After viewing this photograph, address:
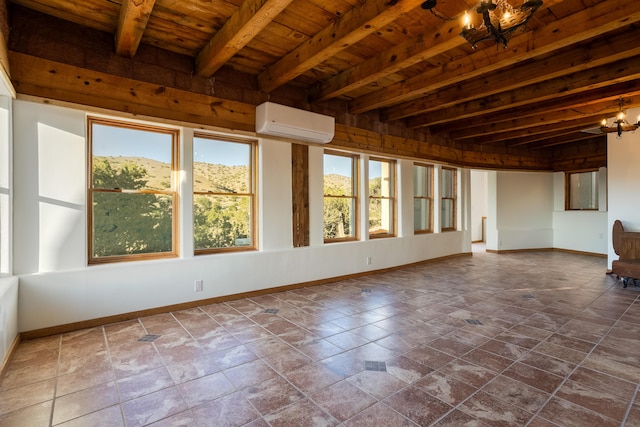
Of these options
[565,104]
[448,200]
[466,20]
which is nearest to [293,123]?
[466,20]

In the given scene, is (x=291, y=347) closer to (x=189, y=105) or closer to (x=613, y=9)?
(x=189, y=105)

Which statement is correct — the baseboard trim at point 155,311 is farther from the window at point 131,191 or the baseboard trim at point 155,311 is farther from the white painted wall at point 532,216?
the white painted wall at point 532,216

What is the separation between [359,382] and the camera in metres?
2.21

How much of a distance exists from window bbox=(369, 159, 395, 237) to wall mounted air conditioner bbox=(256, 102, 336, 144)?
4.99ft

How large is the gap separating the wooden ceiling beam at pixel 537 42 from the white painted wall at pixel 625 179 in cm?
343

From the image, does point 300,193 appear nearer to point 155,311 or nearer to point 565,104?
point 155,311

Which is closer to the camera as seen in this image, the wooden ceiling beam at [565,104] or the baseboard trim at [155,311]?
the baseboard trim at [155,311]

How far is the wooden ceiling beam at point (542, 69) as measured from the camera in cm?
319

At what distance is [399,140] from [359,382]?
484 centimetres

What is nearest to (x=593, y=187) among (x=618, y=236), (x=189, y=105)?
(x=618, y=236)

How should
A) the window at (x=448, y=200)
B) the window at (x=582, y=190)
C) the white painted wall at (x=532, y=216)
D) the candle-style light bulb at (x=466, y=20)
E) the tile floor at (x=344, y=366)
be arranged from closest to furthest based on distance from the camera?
the tile floor at (x=344, y=366) → the candle-style light bulb at (x=466, y=20) → the window at (x=448, y=200) → the window at (x=582, y=190) → the white painted wall at (x=532, y=216)

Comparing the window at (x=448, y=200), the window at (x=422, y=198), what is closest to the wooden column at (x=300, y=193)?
the window at (x=422, y=198)

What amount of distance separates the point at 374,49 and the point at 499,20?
173 centimetres

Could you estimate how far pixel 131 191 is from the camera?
11.5ft
